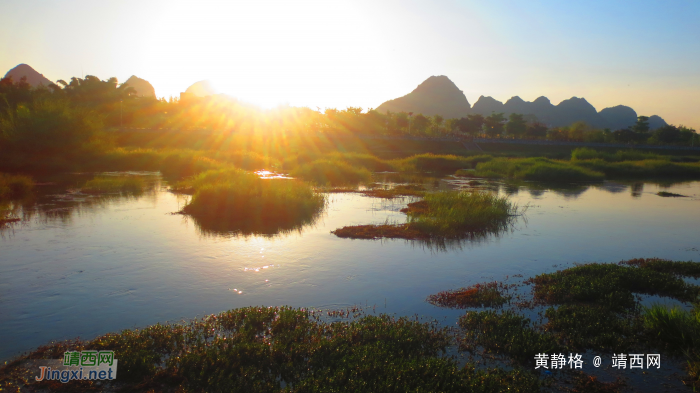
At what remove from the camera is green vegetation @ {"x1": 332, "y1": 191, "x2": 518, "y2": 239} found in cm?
1841

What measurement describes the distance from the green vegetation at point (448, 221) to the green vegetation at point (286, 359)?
31.1ft

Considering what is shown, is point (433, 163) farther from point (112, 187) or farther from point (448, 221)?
point (448, 221)

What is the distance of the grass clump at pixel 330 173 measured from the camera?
39562mm

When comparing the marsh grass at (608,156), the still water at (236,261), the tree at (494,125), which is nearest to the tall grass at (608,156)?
Result: the marsh grass at (608,156)

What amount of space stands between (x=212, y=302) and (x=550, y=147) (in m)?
90.4

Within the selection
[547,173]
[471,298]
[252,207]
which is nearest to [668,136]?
[547,173]

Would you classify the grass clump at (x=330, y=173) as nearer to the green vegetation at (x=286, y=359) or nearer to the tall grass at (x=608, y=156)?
the green vegetation at (x=286, y=359)

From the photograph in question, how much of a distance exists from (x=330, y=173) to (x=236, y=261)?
1051 inches

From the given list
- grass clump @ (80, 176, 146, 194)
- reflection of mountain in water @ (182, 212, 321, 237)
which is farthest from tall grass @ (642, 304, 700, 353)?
grass clump @ (80, 176, 146, 194)

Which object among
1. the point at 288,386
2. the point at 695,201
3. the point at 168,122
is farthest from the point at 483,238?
the point at 168,122

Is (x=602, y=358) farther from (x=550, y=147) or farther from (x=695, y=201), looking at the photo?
(x=550, y=147)

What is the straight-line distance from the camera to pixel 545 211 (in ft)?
85.1

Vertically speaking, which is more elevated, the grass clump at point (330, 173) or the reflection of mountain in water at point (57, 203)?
the grass clump at point (330, 173)

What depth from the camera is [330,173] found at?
40594 mm
